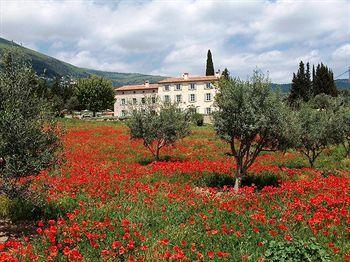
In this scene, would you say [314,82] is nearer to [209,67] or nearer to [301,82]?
[301,82]

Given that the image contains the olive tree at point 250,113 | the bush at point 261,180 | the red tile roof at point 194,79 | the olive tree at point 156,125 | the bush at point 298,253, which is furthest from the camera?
→ the red tile roof at point 194,79

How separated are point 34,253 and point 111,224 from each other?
7.99ft

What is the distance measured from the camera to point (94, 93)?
10325 centimetres

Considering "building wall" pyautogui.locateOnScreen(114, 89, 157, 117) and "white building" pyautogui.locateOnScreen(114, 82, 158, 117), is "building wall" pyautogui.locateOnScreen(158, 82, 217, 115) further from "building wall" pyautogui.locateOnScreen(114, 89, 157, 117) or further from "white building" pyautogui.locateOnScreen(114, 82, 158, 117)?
"building wall" pyautogui.locateOnScreen(114, 89, 157, 117)

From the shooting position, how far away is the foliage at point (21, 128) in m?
10.5

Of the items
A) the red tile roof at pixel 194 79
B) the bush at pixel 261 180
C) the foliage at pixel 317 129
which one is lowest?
the bush at pixel 261 180

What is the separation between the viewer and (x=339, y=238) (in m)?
10.6

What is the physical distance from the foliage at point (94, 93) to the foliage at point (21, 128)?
93561mm

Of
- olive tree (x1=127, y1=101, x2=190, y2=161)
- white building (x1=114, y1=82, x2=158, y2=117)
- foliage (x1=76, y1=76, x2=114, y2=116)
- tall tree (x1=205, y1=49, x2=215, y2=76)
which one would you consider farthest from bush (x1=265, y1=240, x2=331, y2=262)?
tall tree (x1=205, y1=49, x2=215, y2=76)

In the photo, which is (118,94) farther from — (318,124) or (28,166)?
(28,166)

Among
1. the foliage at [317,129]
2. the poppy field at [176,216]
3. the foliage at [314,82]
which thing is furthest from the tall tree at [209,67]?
the poppy field at [176,216]

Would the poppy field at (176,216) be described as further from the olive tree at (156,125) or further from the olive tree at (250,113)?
the olive tree at (156,125)

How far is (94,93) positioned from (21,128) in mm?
94811

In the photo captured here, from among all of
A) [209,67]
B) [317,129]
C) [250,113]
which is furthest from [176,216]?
[209,67]
